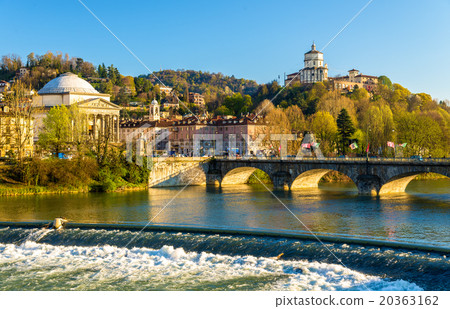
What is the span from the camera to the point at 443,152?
66.2 metres

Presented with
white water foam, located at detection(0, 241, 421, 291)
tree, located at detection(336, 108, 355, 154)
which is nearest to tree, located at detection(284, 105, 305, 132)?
tree, located at detection(336, 108, 355, 154)

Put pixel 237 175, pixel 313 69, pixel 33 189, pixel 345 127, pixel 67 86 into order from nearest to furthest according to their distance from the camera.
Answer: pixel 33 189, pixel 237 175, pixel 345 127, pixel 67 86, pixel 313 69

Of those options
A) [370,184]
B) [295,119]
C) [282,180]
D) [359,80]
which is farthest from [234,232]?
[359,80]

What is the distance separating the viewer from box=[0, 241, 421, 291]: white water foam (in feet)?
64.2

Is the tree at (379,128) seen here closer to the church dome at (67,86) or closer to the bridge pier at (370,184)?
the bridge pier at (370,184)

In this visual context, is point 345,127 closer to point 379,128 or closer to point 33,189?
point 379,128

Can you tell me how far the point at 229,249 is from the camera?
24172 mm

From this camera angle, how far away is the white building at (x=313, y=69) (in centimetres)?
14975

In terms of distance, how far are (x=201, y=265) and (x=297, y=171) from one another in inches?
1258

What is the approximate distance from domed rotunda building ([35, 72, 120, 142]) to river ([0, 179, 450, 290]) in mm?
49416

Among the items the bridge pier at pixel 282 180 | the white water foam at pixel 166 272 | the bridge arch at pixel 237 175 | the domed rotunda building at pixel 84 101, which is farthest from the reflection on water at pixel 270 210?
the domed rotunda building at pixel 84 101

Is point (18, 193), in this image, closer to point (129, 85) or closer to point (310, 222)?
point (310, 222)

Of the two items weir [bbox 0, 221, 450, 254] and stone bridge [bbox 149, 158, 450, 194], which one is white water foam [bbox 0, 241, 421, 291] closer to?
weir [bbox 0, 221, 450, 254]

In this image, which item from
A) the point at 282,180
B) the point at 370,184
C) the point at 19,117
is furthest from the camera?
the point at 19,117
